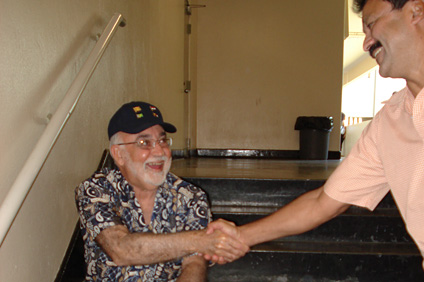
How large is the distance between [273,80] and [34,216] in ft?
17.5

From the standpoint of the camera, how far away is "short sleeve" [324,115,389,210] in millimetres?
1451

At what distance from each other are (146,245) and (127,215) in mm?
205

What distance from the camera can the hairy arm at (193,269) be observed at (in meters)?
1.52

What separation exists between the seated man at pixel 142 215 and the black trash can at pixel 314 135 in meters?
4.43

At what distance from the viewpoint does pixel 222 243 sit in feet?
5.71

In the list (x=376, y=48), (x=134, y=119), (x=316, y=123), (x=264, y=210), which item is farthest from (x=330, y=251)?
(x=316, y=123)

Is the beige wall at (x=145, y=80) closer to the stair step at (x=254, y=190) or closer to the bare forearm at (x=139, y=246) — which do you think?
the bare forearm at (x=139, y=246)

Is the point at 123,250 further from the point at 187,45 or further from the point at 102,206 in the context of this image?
the point at 187,45

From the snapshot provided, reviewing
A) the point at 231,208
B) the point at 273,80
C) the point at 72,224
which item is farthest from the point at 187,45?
the point at 72,224

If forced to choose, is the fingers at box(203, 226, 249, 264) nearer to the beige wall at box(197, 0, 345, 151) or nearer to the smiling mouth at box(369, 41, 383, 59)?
the smiling mouth at box(369, 41, 383, 59)

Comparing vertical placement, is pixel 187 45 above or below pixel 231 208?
above

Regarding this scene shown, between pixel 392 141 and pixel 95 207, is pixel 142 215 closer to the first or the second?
pixel 95 207

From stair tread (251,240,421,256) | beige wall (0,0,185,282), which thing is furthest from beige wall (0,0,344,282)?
stair tread (251,240,421,256)

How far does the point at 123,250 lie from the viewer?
1.41 m
